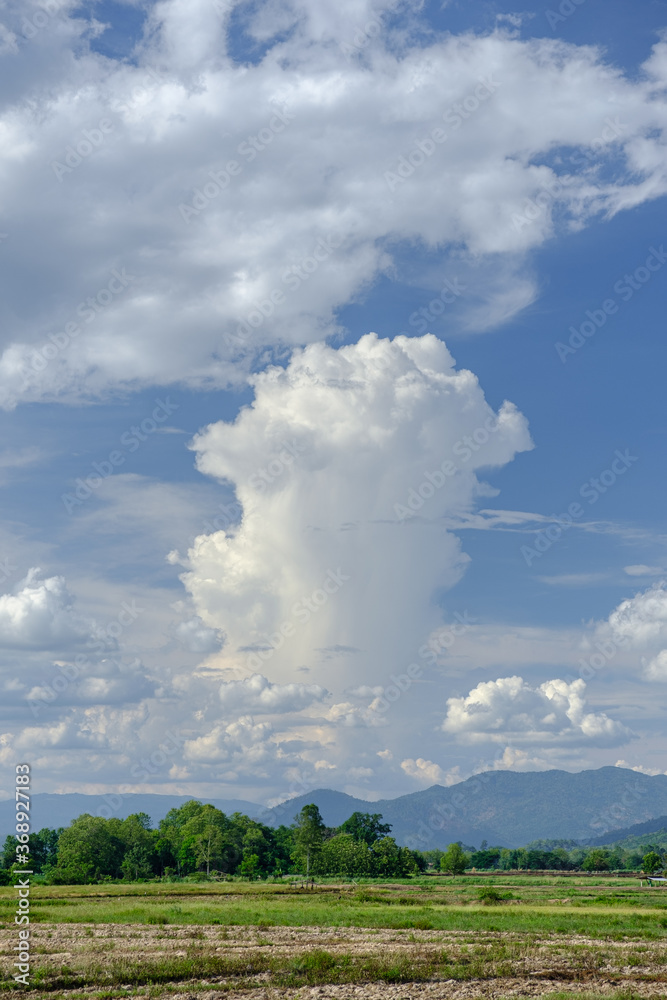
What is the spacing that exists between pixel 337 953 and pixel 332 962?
4.42 meters

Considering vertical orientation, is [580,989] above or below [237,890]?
above

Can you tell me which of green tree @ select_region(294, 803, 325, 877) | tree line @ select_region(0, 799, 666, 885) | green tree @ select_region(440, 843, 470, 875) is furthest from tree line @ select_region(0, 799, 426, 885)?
green tree @ select_region(440, 843, 470, 875)

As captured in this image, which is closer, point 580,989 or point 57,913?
point 580,989

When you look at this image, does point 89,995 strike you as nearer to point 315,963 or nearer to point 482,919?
point 315,963

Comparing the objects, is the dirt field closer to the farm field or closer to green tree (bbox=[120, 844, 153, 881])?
the farm field

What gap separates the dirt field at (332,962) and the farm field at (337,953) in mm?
68

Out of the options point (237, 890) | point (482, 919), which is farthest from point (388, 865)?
point (482, 919)

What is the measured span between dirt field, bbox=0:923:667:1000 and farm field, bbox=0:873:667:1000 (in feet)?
0.22

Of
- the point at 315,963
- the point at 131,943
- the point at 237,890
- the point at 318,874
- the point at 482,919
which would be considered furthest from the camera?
the point at 318,874

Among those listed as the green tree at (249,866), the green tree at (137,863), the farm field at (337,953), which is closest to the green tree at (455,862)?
the green tree at (249,866)

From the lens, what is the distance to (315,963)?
38.1m

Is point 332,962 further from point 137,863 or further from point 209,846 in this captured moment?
point 209,846

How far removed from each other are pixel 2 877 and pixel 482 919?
318ft

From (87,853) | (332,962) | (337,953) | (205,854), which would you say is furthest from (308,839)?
(332,962)
